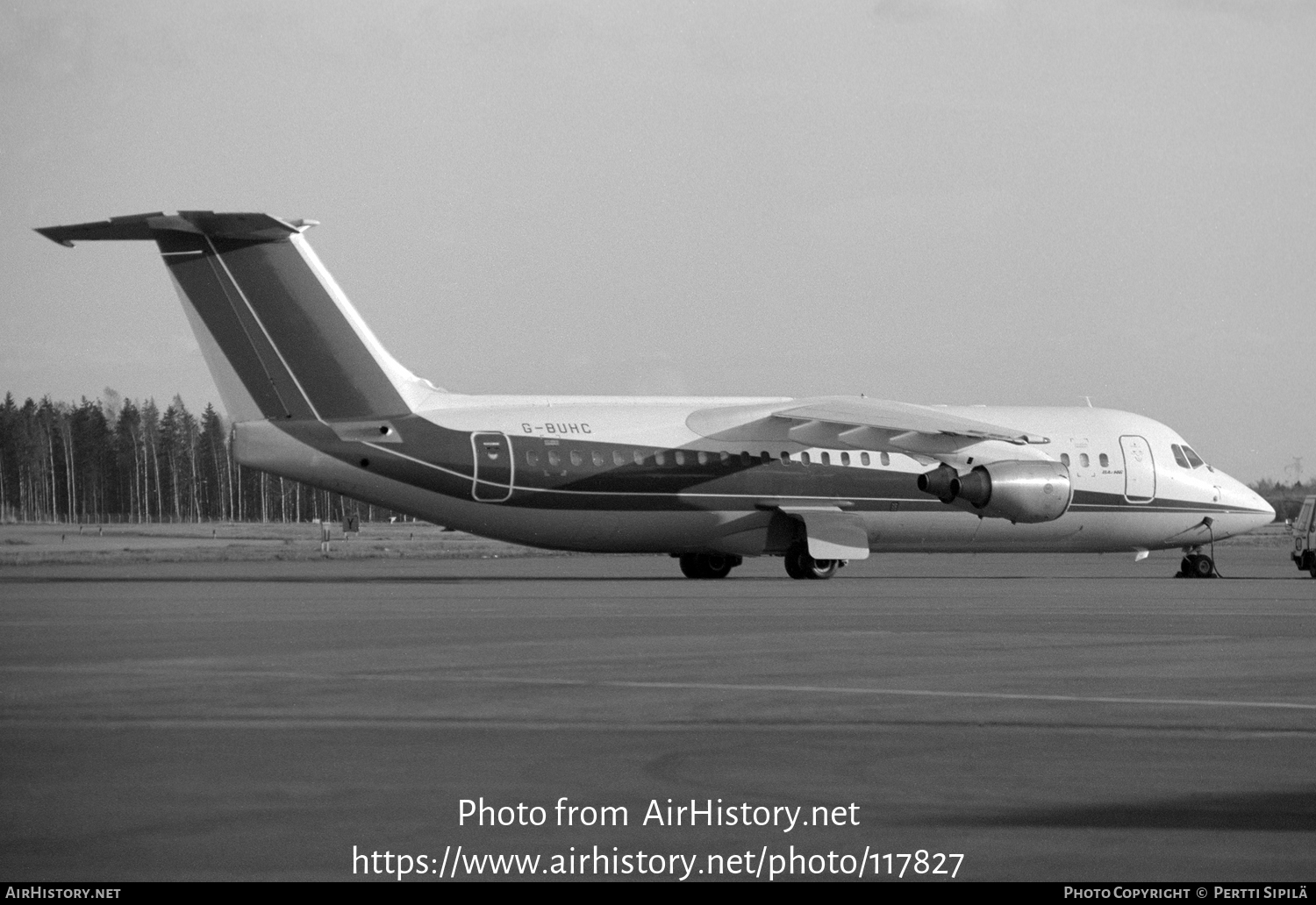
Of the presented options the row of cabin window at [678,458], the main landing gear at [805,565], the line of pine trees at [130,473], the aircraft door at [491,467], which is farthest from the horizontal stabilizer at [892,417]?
the line of pine trees at [130,473]

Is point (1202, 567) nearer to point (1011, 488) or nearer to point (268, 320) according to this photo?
point (1011, 488)

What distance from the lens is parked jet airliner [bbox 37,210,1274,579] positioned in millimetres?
32938

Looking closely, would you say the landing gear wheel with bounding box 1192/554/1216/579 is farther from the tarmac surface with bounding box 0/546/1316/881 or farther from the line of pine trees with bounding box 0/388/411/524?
the line of pine trees with bounding box 0/388/411/524

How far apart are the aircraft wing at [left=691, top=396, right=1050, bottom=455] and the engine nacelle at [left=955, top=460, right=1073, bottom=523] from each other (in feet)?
2.09

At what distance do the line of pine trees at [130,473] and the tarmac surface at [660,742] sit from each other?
102 metres

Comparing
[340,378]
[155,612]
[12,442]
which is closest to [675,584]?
[340,378]

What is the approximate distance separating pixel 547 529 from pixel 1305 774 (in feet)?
88.0

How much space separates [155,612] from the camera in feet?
74.9

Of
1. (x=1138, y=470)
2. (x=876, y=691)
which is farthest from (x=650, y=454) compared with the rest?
(x=876, y=691)

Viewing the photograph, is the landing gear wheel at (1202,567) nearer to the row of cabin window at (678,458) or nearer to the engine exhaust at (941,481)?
the engine exhaust at (941,481)

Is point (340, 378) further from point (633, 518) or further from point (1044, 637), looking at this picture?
point (1044, 637)

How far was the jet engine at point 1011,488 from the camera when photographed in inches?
1425

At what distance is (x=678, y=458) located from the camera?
120 feet

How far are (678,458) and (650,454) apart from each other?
632 millimetres
